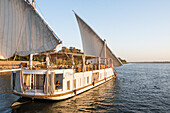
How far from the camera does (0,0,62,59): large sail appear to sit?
1656 cm

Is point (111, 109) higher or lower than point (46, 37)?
lower

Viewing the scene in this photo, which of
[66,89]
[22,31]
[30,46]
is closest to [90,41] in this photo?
[66,89]

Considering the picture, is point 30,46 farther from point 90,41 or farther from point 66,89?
point 90,41

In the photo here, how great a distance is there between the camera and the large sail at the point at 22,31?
16562 mm

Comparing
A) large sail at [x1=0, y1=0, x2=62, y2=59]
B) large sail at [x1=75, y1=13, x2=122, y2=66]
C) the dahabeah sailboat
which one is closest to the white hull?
the dahabeah sailboat

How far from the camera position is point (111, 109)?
16.0 meters

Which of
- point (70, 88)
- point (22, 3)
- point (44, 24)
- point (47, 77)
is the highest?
point (22, 3)

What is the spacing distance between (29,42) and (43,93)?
23.0 feet

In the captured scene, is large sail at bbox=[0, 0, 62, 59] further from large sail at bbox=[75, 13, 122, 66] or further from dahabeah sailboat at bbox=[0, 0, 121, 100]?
large sail at bbox=[75, 13, 122, 66]

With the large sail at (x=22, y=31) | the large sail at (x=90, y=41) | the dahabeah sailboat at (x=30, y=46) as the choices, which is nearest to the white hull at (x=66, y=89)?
the dahabeah sailboat at (x=30, y=46)

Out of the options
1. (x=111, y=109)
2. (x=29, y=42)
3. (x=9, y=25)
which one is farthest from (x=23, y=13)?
(x=111, y=109)

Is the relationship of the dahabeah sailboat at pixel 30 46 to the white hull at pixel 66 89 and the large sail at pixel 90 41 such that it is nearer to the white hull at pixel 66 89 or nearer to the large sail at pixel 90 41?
the white hull at pixel 66 89

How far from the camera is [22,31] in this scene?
17.8m

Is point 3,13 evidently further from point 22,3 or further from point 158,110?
point 158,110
